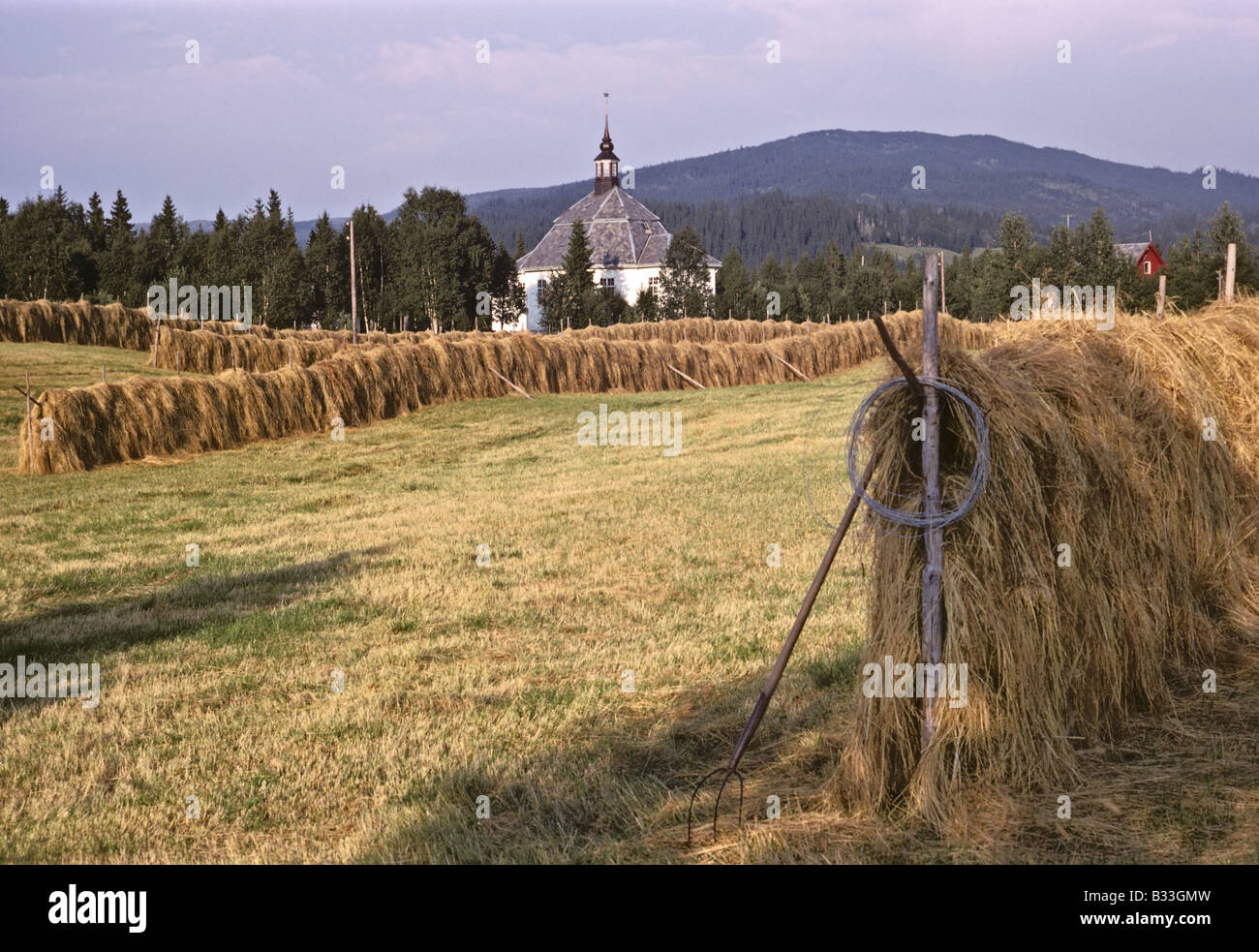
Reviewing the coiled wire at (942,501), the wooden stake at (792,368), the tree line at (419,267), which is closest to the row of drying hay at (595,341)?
the wooden stake at (792,368)

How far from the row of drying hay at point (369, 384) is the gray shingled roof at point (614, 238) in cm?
6483

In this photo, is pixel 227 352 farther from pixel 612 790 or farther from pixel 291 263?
pixel 612 790

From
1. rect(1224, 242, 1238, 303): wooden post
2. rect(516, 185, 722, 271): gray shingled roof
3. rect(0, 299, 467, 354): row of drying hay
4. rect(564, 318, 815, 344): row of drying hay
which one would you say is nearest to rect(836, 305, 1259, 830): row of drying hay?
rect(1224, 242, 1238, 303): wooden post

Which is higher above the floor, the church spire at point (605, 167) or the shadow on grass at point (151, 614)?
the church spire at point (605, 167)

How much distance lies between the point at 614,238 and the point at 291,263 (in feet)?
166

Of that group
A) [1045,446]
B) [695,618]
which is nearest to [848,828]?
[1045,446]

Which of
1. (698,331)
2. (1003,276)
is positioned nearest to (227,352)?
(698,331)

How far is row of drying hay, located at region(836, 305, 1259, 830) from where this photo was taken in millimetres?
5754

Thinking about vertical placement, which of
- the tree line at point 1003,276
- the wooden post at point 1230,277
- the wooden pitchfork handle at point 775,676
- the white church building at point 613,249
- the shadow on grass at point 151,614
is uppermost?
the white church building at point 613,249

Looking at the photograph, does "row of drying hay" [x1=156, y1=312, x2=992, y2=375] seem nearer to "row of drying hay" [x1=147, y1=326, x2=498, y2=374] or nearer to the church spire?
"row of drying hay" [x1=147, y1=326, x2=498, y2=374]

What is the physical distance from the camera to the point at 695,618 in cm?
991

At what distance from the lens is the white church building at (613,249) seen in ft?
362

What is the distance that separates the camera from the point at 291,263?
70188mm

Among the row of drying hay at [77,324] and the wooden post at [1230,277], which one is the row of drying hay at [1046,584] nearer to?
the wooden post at [1230,277]
